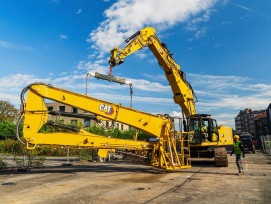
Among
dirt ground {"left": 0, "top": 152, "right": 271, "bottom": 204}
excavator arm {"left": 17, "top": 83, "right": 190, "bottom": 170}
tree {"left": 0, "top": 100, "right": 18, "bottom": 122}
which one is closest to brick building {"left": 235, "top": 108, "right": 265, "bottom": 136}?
tree {"left": 0, "top": 100, "right": 18, "bottom": 122}

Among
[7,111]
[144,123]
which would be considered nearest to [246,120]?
[7,111]

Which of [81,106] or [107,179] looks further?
[81,106]

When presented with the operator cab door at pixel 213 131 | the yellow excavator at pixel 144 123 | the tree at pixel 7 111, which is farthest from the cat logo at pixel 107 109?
the tree at pixel 7 111

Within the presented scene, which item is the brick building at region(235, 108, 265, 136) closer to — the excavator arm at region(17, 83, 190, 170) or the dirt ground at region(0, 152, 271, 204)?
the excavator arm at region(17, 83, 190, 170)

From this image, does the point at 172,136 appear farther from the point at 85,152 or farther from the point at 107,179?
the point at 85,152

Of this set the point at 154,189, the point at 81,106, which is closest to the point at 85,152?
the point at 81,106

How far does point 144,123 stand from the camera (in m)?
13.4

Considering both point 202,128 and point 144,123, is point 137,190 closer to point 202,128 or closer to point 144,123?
point 144,123

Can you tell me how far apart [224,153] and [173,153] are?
3.32 meters

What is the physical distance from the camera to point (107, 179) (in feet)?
35.9

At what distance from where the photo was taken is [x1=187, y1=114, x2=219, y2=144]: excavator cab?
1584 centimetres

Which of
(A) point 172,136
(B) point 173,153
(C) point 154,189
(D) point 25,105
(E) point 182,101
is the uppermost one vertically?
(E) point 182,101

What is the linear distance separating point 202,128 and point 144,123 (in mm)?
4529

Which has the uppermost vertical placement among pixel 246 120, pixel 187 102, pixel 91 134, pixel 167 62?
pixel 246 120
